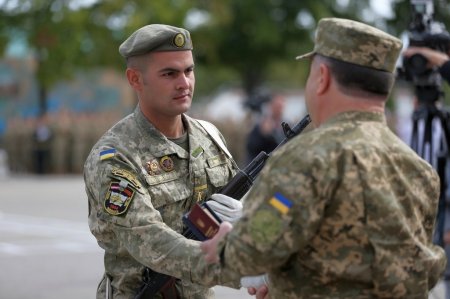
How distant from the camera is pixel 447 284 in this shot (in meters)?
6.89

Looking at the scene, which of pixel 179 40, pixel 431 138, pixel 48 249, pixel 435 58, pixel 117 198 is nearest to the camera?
pixel 117 198

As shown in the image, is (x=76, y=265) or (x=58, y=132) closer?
(x=76, y=265)

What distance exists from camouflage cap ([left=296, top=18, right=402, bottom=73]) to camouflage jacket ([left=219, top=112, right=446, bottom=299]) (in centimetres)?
16

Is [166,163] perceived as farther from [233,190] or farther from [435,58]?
[435,58]

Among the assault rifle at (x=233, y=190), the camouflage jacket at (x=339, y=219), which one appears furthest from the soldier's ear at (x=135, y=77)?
the camouflage jacket at (x=339, y=219)

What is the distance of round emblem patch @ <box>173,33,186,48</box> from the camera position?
4023 mm

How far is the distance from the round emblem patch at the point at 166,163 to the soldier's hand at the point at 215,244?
89cm

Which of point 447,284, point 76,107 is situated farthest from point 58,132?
point 447,284

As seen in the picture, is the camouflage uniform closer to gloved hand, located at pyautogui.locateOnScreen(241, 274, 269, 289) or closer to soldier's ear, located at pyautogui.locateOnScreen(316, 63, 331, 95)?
gloved hand, located at pyautogui.locateOnScreen(241, 274, 269, 289)

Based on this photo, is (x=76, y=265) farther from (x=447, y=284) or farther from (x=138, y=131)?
(x=138, y=131)

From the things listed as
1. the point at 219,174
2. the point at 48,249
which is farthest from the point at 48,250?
the point at 219,174

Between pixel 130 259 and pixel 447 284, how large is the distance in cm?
349

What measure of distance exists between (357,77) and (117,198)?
118cm

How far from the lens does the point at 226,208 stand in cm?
345
